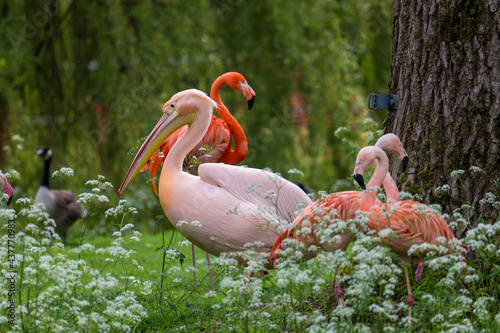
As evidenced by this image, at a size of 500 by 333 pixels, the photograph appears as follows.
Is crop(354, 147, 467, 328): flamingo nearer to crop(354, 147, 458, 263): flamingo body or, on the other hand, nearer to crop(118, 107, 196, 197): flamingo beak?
crop(354, 147, 458, 263): flamingo body

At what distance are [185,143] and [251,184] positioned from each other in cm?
61

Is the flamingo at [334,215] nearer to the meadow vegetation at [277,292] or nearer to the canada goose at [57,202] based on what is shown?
the meadow vegetation at [277,292]

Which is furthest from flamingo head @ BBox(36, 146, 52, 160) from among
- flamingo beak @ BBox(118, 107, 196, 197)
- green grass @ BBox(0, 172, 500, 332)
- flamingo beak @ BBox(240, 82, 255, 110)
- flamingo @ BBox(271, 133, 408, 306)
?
flamingo @ BBox(271, 133, 408, 306)

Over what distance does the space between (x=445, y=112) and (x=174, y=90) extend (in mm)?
4691

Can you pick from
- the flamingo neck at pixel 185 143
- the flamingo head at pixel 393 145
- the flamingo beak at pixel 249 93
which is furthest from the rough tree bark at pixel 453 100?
the flamingo beak at pixel 249 93

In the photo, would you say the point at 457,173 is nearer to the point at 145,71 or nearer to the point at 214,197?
the point at 214,197

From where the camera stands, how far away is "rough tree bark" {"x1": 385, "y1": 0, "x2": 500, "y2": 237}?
3.64 m

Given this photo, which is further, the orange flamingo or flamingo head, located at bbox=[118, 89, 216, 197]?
the orange flamingo

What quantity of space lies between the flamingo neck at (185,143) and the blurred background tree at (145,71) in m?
3.23

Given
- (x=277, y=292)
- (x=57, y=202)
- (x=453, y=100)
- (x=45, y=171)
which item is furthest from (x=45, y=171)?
(x=453, y=100)

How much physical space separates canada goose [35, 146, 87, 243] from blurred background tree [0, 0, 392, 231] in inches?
6.8

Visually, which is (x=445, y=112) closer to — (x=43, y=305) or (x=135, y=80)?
(x=43, y=305)

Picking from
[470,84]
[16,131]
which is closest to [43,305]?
[470,84]

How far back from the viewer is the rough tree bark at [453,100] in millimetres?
3639
